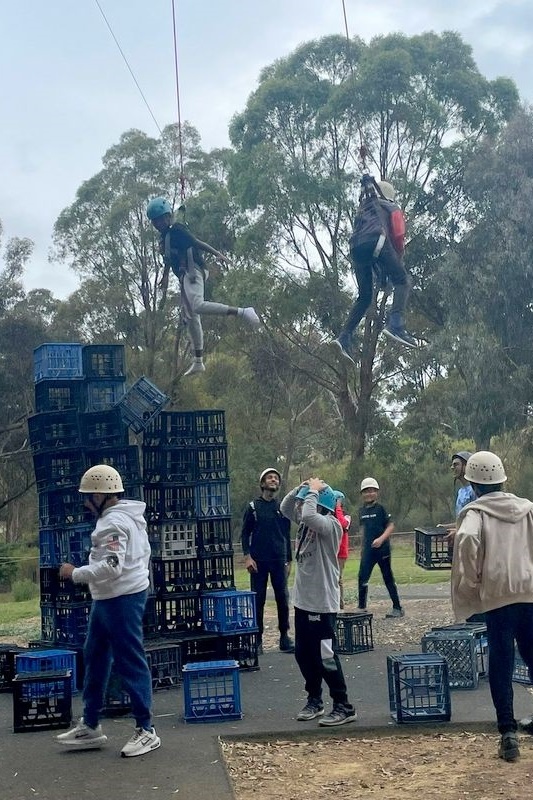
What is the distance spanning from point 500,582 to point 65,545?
180 inches

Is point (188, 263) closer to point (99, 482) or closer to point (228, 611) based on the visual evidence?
point (228, 611)

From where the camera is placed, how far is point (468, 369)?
98.6 ft

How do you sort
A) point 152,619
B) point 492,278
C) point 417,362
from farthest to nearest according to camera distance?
point 417,362, point 492,278, point 152,619

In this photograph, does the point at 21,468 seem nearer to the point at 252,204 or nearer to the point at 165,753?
the point at 252,204

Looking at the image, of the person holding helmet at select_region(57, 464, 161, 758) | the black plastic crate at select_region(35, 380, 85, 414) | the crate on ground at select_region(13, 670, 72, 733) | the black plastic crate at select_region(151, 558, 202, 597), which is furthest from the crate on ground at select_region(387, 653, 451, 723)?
the black plastic crate at select_region(35, 380, 85, 414)

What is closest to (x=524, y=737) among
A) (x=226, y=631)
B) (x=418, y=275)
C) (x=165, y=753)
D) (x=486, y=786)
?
(x=486, y=786)

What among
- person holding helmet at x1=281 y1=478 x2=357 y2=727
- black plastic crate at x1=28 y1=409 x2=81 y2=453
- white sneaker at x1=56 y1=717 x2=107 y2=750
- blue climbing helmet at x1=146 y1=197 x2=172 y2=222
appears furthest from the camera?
blue climbing helmet at x1=146 y1=197 x2=172 y2=222

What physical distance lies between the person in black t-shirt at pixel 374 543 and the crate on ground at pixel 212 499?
2836 millimetres

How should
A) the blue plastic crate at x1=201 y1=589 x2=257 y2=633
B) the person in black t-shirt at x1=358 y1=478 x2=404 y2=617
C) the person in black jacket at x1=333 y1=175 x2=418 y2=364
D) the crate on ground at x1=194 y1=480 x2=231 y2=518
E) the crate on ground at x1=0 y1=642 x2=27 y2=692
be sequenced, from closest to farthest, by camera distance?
the crate on ground at x1=0 y1=642 x2=27 y2=692 → the blue plastic crate at x1=201 y1=589 x2=257 y2=633 → the crate on ground at x1=194 y1=480 x2=231 y2=518 → the person in black t-shirt at x1=358 y1=478 x2=404 y2=617 → the person in black jacket at x1=333 y1=175 x2=418 y2=364

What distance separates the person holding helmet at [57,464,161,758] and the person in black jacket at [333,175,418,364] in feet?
37.5

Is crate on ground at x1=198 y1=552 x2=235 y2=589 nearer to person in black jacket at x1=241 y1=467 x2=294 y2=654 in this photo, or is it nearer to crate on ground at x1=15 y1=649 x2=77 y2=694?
person in black jacket at x1=241 y1=467 x2=294 y2=654

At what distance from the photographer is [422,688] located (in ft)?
22.7

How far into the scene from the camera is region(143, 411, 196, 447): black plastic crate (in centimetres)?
966

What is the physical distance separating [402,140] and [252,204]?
16.7 ft
